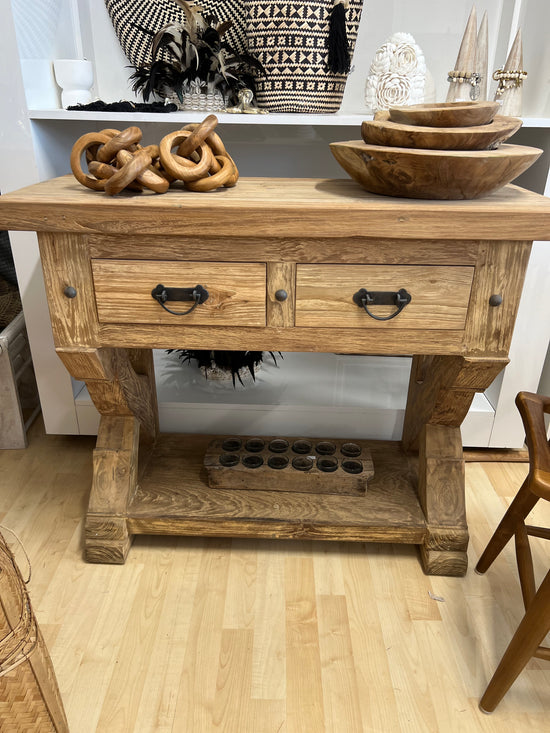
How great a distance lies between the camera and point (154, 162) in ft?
3.93

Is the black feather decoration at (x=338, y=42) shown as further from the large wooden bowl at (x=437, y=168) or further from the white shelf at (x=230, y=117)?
the large wooden bowl at (x=437, y=168)

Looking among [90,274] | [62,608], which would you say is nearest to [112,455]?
[62,608]

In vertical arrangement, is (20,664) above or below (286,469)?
above

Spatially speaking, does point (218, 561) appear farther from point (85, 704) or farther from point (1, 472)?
point (1, 472)

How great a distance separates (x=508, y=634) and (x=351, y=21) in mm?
1461

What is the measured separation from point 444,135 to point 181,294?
57 cm

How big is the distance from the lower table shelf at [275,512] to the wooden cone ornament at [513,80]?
1.02 meters

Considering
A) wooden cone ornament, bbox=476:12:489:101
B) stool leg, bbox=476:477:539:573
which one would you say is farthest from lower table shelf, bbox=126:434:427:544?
wooden cone ornament, bbox=476:12:489:101

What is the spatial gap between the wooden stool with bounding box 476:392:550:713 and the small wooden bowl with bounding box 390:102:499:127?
546 millimetres

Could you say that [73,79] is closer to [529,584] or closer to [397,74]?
[397,74]

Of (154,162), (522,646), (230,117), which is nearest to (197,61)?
(230,117)

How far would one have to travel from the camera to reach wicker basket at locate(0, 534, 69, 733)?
0.86 m

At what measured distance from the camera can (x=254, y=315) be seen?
3.85 ft

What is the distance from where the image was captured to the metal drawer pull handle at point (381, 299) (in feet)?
3.72
